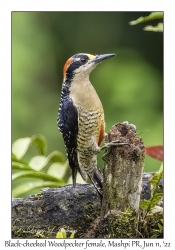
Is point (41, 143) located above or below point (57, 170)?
above

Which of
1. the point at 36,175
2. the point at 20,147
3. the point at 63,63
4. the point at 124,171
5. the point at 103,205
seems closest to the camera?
the point at 124,171

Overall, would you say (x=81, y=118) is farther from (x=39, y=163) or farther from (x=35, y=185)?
(x=35, y=185)

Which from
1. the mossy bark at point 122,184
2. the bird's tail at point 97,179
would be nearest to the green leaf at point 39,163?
the bird's tail at point 97,179

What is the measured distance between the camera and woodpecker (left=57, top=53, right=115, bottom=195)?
3270 millimetres

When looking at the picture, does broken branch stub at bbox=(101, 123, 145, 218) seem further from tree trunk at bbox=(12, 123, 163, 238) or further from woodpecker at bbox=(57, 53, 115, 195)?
woodpecker at bbox=(57, 53, 115, 195)

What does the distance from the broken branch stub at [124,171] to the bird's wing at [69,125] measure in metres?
0.43

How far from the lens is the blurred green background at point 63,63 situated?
4152mm

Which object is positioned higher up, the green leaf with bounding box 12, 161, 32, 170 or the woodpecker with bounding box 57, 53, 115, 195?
the woodpecker with bounding box 57, 53, 115, 195

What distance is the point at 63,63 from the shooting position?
176 inches

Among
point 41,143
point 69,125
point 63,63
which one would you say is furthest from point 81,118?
point 63,63

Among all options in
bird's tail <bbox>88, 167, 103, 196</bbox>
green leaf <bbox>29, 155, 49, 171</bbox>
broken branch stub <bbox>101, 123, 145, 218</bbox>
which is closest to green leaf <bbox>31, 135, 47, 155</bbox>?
green leaf <bbox>29, 155, 49, 171</bbox>

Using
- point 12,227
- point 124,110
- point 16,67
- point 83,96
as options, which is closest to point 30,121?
point 16,67

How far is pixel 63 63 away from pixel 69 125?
51.5 inches

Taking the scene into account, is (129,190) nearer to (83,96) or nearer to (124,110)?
(83,96)
